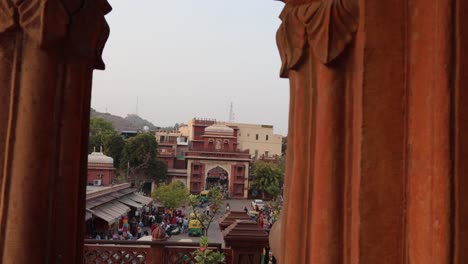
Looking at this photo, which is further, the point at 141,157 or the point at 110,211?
the point at 141,157

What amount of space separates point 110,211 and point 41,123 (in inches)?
460

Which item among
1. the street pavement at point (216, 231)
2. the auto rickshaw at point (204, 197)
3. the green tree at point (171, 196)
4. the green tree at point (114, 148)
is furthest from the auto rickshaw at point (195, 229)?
the green tree at point (114, 148)

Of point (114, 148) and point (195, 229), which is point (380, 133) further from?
point (114, 148)

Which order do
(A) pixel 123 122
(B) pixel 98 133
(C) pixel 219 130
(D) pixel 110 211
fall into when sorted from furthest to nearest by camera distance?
(A) pixel 123 122 < (B) pixel 98 133 < (C) pixel 219 130 < (D) pixel 110 211

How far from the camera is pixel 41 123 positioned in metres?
0.87

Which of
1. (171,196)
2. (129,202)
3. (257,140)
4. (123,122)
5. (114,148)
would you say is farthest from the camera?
(123,122)

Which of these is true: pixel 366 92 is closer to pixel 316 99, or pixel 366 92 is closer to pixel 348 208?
pixel 316 99

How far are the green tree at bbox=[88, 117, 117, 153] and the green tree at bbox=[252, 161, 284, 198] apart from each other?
8.70 m

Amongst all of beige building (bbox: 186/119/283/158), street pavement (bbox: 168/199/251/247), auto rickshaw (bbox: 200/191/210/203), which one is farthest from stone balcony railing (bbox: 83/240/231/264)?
beige building (bbox: 186/119/283/158)

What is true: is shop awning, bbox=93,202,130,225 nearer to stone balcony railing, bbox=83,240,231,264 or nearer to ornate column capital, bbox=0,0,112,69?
stone balcony railing, bbox=83,240,231,264

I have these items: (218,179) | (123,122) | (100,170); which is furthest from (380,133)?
(123,122)

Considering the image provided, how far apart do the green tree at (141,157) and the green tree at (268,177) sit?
5.58m

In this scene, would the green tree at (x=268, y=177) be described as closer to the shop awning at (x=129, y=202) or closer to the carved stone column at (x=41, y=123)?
the shop awning at (x=129, y=202)

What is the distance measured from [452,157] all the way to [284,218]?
41 centimetres
